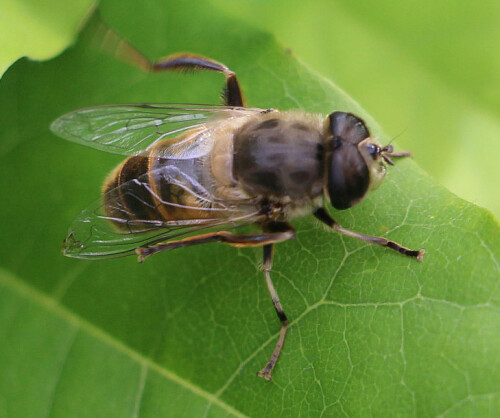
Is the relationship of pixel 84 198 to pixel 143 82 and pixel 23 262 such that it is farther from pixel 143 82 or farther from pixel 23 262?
pixel 143 82

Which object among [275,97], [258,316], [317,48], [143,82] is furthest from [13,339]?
[317,48]

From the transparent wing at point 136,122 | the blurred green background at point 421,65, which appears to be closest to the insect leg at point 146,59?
the transparent wing at point 136,122

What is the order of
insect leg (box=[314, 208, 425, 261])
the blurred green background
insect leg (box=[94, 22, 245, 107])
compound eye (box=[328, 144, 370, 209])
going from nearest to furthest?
insect leg (box=[314, 208, 425, 261])
compound eye (box=[328, 144, 370, 209])
insect leg (box=[94, 22, 245, 107])
the blurred green background

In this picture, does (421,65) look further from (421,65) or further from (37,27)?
(37,27)

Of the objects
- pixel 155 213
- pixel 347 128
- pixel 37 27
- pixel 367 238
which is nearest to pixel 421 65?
pixel 347 128

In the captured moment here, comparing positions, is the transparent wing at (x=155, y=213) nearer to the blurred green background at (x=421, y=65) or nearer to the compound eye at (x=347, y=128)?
the compound eye at (x=347, y=128)

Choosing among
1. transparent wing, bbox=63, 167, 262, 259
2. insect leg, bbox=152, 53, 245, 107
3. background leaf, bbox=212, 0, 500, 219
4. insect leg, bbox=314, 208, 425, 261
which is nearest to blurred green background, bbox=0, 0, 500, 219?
background leaf, bbox=212, 0, 500, 219

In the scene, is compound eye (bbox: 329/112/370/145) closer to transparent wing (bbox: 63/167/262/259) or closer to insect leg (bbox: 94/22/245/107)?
transparent wing (bbox: 63/167/262/259)
